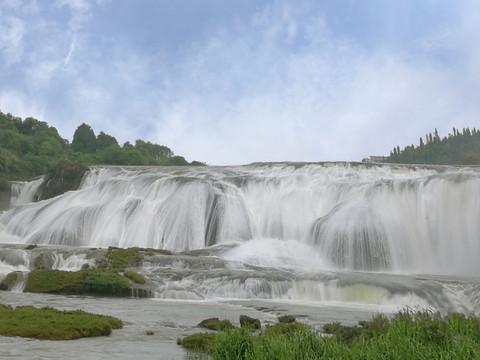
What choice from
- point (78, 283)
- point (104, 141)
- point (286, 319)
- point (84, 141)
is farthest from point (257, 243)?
point (84, 141)

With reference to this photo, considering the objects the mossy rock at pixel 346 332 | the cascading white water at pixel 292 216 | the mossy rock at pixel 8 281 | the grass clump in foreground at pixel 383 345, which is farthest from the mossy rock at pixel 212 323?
the cascading white water at pixel 292 216

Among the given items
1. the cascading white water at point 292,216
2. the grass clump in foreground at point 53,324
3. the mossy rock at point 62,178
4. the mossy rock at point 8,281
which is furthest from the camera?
the mossy rock at point 62,178

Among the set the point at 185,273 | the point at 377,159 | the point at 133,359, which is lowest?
the point at 133,359

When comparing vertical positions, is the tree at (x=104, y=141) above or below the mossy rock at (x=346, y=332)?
above

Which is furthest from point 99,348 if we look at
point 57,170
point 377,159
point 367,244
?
point 377,159

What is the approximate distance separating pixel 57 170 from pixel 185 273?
3552cm

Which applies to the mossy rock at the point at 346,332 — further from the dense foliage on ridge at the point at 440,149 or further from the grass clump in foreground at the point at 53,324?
the dense foliage on ridge at the point at 440,149

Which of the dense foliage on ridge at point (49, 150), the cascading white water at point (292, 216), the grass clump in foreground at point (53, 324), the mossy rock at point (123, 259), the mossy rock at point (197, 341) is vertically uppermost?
the dense foliage on ridge at point (49, 150)

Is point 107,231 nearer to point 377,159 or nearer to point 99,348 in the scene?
point 99,348

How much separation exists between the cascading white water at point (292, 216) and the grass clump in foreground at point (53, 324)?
18191mm

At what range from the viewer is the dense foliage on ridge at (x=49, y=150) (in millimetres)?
78000

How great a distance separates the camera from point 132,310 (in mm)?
20234

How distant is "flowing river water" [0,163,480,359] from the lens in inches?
809

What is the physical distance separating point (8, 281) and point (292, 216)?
2189 cm
